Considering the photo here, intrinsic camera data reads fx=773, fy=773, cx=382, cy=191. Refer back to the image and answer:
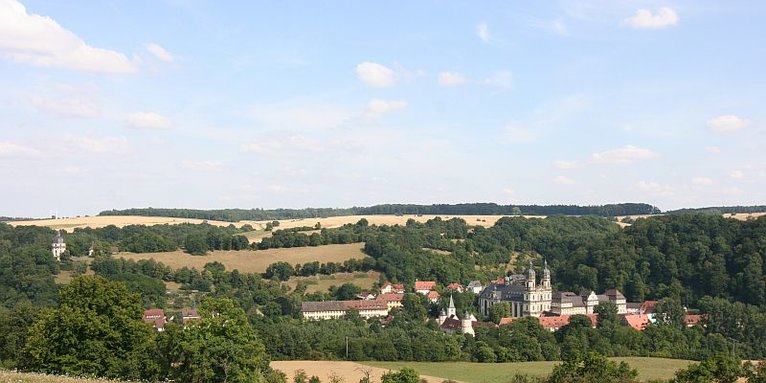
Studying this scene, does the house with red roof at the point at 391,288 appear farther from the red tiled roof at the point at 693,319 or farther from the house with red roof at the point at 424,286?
the red tiled roof at the point at 693,319

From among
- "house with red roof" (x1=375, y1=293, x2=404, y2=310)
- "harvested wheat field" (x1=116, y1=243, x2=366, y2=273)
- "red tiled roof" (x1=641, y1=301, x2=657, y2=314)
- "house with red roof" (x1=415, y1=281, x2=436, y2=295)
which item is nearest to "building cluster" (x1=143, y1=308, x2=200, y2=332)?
"harvested wheat field" (x1=116, y1=243, x2=366, y2=273)

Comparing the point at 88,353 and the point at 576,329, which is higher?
the point at 88,353

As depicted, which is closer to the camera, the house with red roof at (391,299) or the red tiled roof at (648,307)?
the red tiled roof at (648,307)

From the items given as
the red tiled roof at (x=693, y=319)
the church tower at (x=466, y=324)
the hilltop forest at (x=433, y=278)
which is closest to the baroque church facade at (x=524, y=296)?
the hilltop forest at (x=433, y=278)

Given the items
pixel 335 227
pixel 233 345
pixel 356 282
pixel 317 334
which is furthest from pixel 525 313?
pixel 233 345

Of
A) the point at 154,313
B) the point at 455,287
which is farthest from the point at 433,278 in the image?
the point at 154,313

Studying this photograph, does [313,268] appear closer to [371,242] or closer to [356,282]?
[356,282]

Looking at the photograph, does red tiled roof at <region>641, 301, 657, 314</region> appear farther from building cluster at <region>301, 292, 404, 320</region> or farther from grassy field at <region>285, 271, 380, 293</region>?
grassy field at <region>285, 271, 380, 293</region>
